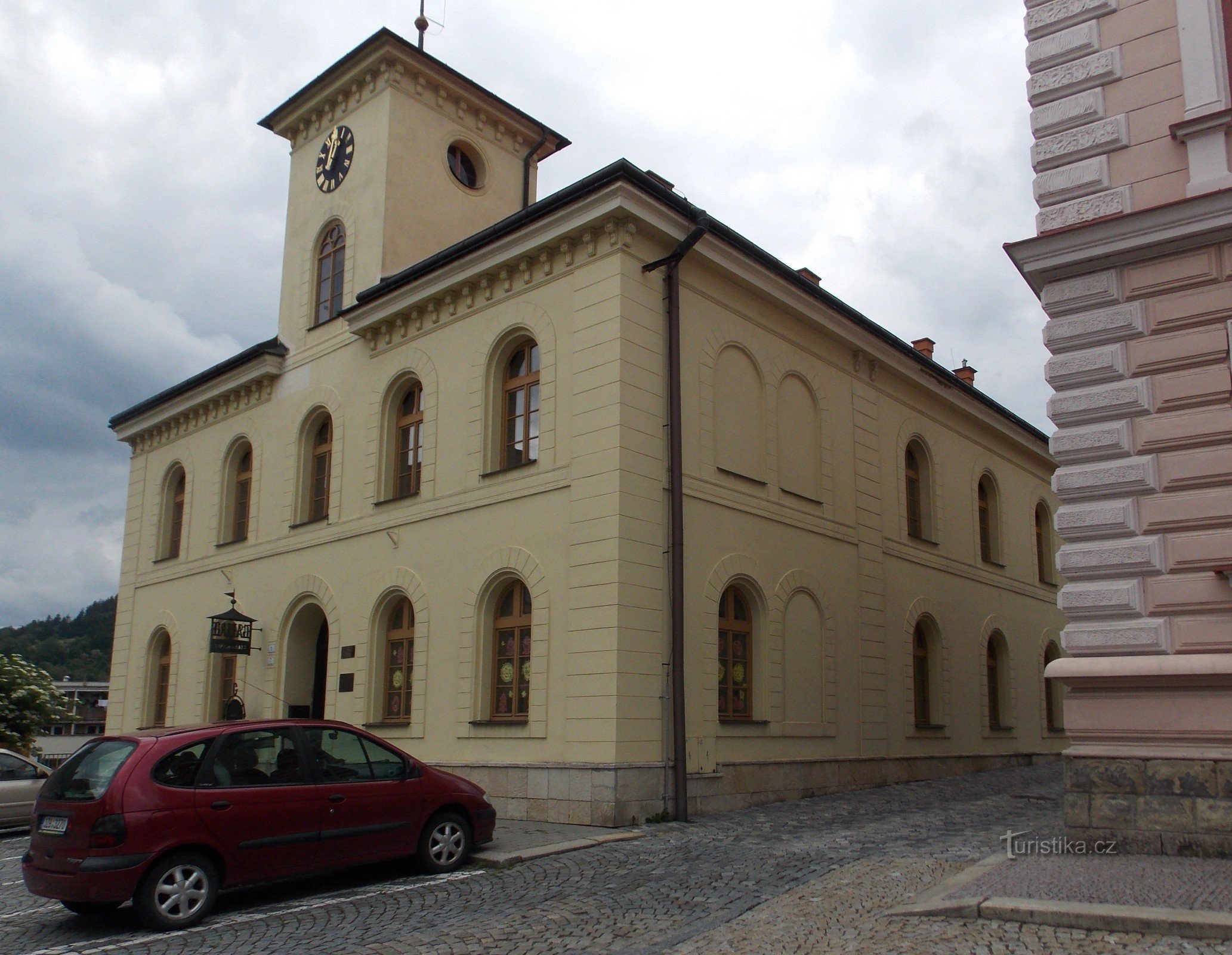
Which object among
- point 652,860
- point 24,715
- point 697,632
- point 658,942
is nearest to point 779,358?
point 697,632

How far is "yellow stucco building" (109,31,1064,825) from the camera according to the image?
14.6 metres

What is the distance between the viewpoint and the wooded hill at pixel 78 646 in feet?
284

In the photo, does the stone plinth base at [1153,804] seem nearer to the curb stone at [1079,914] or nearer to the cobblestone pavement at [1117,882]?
the cobblestone pavement at [1117,882]

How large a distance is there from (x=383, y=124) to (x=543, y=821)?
12.9 m

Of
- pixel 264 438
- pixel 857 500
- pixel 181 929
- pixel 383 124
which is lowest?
pixel 181 929

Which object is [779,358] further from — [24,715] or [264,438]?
[24,715]

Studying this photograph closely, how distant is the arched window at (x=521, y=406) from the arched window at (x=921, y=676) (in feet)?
27.8

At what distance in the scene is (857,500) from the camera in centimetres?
1914

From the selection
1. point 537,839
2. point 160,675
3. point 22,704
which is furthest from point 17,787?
point 22,704

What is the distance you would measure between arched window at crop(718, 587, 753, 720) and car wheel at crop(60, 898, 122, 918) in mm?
8341

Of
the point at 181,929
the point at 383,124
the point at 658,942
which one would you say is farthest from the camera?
the point at 383,124

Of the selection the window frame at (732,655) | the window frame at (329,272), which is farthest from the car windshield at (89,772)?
the window frame at (329,272)

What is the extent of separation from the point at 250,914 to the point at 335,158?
1611 centimetres

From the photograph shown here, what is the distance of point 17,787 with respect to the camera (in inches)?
611
